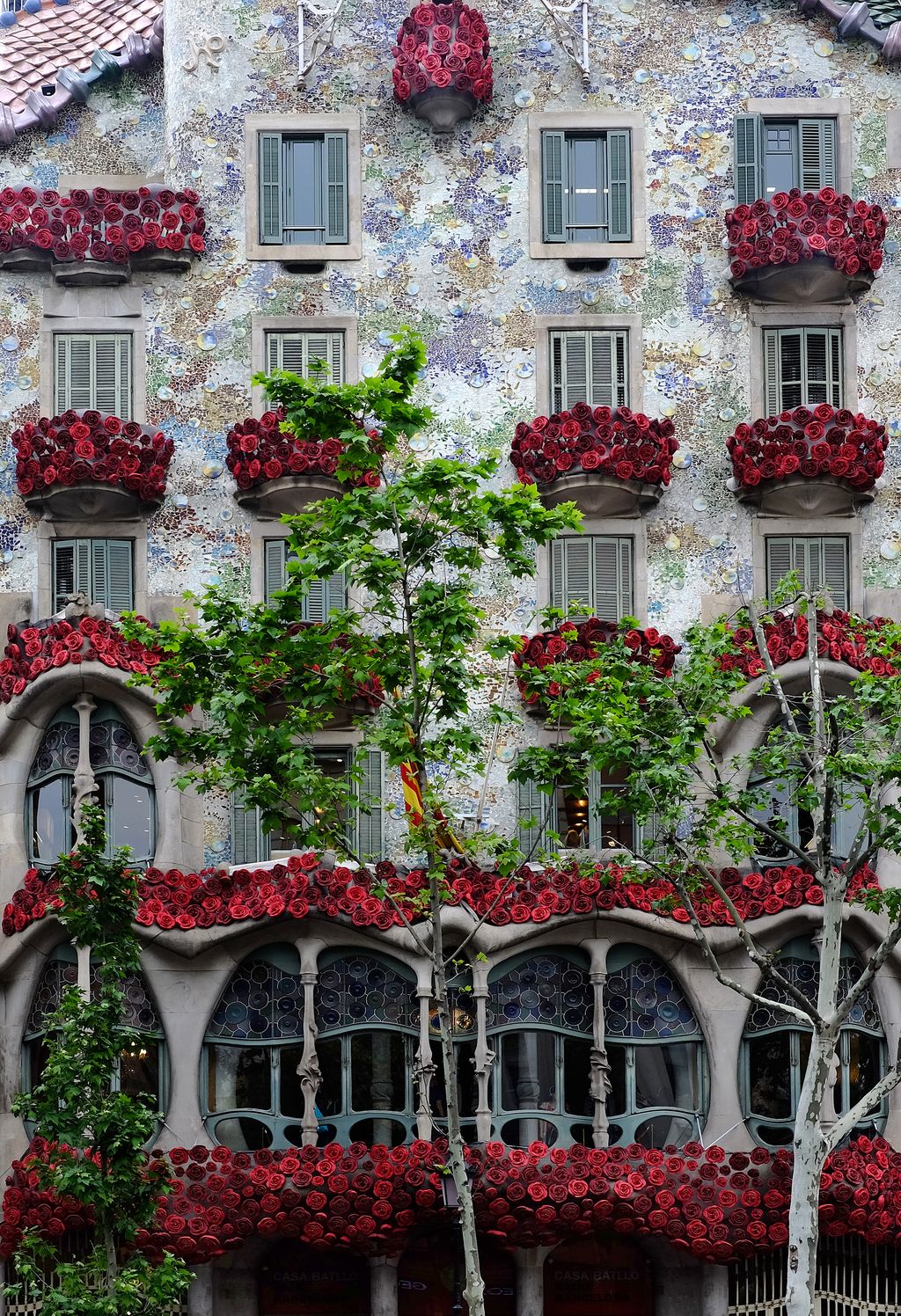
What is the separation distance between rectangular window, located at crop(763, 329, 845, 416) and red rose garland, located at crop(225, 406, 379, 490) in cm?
701

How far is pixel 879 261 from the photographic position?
1815 inches

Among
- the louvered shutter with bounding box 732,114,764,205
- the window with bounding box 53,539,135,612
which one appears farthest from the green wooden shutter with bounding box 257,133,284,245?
the louvered shutter with bounding box 732,114,764,205

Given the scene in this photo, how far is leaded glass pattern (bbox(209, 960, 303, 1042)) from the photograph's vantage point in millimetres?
42844

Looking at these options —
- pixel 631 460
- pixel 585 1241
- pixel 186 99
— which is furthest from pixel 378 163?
pixel 585 1241

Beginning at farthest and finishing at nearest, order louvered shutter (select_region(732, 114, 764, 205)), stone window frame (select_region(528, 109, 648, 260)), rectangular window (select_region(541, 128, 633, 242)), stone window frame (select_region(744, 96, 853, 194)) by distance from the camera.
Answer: stone window frame (select_region(744, 96, 853, 194)), louvered shutter (select_region(732, 114, 764, 205)), rectangular window (select_region(541, 128, 633, 242)), stone window frame (select_region(528, 109, 648, 260))

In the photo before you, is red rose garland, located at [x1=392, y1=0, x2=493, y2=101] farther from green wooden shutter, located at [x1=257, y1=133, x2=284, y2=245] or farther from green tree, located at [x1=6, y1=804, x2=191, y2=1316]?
green tree, located at [x1=6, y1=804, x2=191, y2=1316]

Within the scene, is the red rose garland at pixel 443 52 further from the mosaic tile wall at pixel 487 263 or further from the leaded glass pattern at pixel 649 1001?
the leaded glass pattern at pixel 649 1001

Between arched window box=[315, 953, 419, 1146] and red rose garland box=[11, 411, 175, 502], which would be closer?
arched window box=[315, 953, 419, 1146]

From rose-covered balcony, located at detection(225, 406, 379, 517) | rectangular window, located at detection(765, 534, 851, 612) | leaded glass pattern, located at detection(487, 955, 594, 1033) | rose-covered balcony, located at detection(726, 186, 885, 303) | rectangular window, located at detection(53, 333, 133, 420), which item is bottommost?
leaded glass pattern, located at detection(487, 955, 594, 1033)

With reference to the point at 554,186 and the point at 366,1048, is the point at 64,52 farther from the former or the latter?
the point at 366,1048

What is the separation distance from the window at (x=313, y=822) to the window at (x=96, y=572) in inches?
155

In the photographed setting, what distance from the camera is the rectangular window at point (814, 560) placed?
45.7 meters

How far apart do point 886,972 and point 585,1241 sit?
6.38 metres

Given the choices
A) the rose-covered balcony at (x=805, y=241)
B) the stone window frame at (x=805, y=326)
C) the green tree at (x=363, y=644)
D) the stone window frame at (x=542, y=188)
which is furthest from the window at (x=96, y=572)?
the rose-covered balcony at (x=805, y=241)
